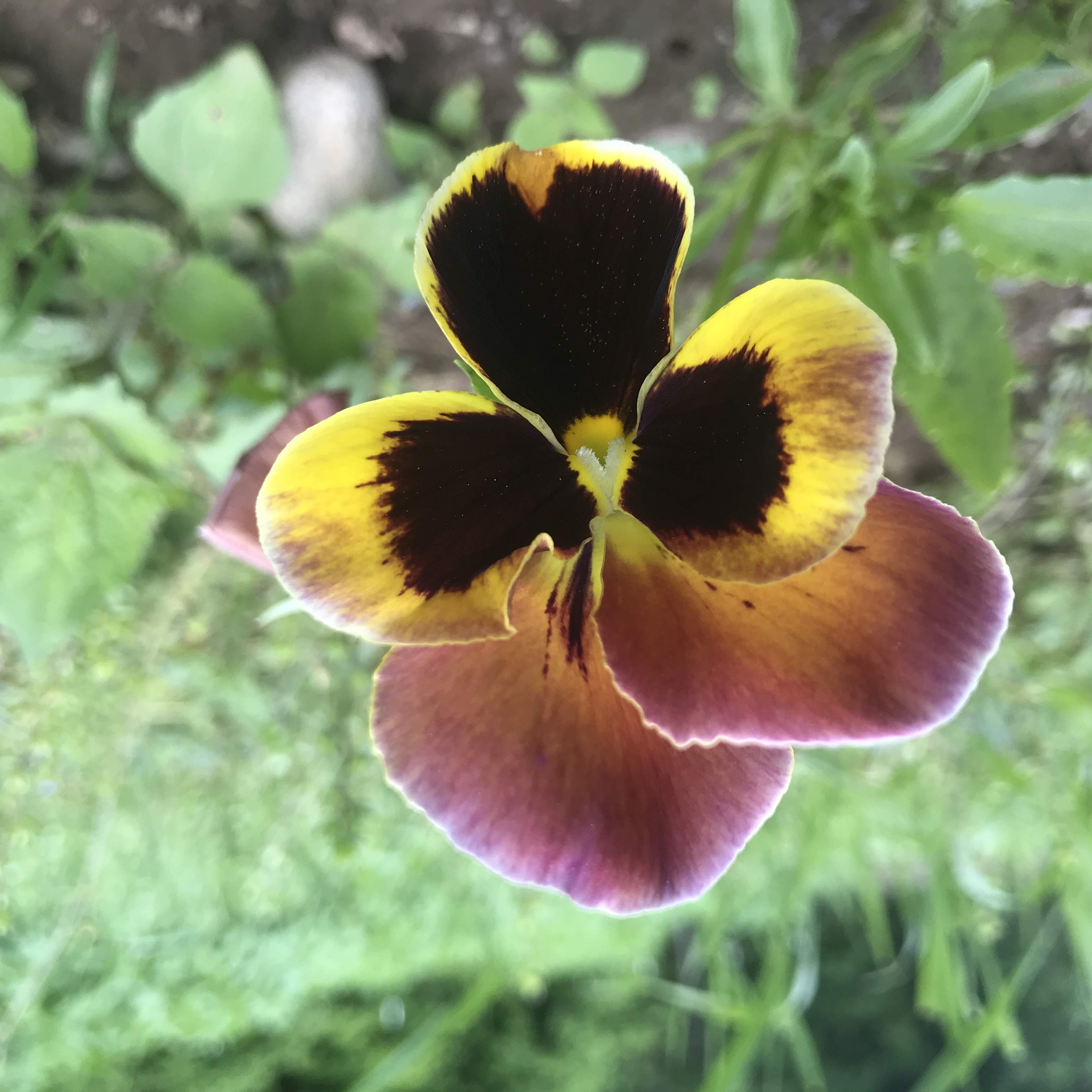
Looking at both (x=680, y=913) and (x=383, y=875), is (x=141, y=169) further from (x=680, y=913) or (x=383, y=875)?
(x=680, y=913)

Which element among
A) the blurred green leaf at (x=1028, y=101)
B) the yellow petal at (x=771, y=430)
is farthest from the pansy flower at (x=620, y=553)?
the blurred green leaf at (x=1028, y=101)

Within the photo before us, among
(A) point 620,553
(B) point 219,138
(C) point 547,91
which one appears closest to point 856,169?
(A) point 620,553

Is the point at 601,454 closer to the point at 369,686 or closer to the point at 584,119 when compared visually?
the point at 584,119

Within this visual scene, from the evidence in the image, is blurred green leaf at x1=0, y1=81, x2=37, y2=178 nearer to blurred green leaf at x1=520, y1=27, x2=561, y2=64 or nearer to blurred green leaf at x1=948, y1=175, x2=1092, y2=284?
blurred green leaf at x1=520, y1=27, x2=561, y2=64

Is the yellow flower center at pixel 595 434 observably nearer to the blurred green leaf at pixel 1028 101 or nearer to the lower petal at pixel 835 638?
the lower petal at pixel 835 638

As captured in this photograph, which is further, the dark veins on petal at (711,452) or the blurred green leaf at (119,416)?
the blurred green leaf at (119,416)
